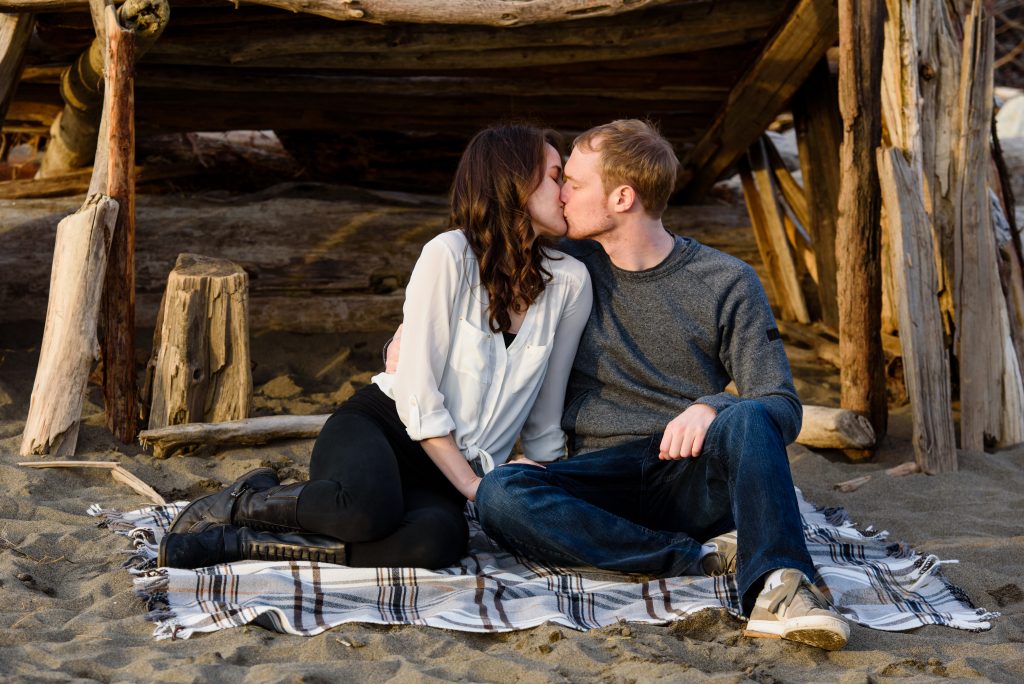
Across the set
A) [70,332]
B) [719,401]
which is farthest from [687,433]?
[70,332]

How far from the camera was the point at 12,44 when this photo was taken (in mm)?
5172

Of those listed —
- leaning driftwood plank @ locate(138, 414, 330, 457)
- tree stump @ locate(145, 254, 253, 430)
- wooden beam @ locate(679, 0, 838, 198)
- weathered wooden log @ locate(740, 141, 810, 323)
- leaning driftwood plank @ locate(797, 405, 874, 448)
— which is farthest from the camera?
weathered wooden log @ locate(740, 141, 810, 323)

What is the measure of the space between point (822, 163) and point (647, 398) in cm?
381

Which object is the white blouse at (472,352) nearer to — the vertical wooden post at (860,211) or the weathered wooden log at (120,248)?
the weathered wooden log at (120,248)

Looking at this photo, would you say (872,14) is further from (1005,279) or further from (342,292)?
(342,292)

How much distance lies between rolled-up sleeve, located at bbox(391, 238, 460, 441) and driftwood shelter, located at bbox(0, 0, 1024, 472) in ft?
6.22

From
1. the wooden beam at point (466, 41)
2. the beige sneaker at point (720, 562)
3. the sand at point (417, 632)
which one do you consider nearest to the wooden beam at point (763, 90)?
the wooden beam at point (466, 41)

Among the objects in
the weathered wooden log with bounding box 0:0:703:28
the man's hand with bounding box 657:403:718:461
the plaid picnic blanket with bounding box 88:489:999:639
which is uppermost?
the weathered wooden log with bounding box 0:0:703:28

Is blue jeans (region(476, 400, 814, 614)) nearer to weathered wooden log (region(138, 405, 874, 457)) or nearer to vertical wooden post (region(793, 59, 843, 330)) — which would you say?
weathered wooden log (region(138, 405, 874, 457))

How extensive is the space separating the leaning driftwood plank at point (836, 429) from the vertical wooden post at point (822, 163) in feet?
6.55

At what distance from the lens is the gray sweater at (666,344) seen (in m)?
3.31

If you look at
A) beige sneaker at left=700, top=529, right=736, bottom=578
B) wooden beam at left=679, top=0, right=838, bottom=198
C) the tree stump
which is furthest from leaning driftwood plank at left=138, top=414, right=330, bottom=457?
wooden beam at left=679, top=0, right=838, bottom=198

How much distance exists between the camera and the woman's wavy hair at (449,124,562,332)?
11.1 ft

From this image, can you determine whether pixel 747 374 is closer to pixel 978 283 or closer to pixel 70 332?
pixel 978 283
